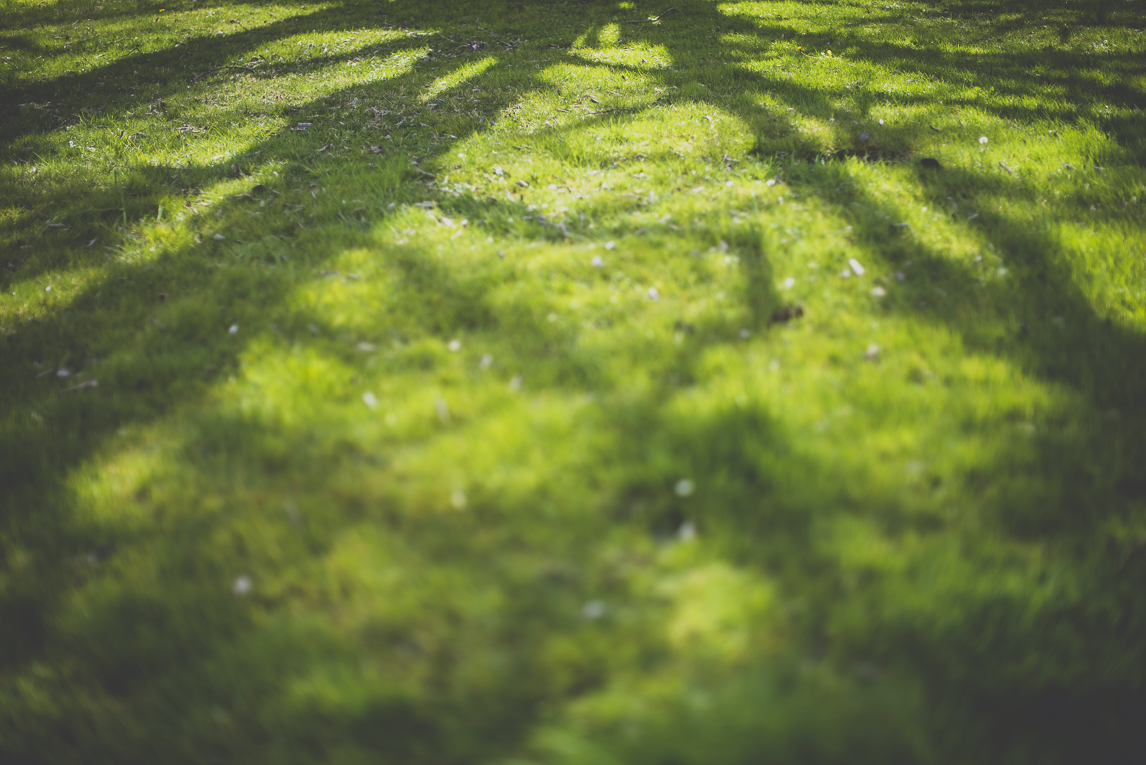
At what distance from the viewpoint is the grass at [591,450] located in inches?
67.7

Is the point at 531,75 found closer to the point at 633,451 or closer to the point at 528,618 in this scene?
the point at 633,451

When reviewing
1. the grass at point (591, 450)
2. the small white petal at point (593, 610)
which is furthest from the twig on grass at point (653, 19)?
the small white petal at point (593, 610)

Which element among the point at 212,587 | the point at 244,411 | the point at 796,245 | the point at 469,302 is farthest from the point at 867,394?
the point at 244,411

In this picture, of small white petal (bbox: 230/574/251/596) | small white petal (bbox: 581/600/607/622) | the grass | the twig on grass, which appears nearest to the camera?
the grass

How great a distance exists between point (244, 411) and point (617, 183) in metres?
4.32

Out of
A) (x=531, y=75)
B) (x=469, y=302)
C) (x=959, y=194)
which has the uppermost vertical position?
(x=531, y=75)

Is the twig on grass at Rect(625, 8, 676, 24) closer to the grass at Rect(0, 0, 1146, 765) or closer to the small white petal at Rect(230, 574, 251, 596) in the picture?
the grass at Rect(0, 0, 1146, 765)

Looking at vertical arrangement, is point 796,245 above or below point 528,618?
above

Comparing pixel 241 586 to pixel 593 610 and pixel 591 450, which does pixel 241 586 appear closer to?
pixel 593 610

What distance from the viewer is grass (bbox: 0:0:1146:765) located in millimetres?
1721

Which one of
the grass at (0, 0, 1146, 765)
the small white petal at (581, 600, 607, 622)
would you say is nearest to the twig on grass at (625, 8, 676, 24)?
the grass at (0, 0, 1146, 765)

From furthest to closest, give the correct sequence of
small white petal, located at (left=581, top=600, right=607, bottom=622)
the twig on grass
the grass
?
the twig on grass < small white petal, located at (left=581, top=600, right=607, bottom=622) < the grass

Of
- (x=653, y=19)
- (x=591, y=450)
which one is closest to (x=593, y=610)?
(x=591, y=450)

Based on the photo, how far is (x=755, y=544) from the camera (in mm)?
2066
